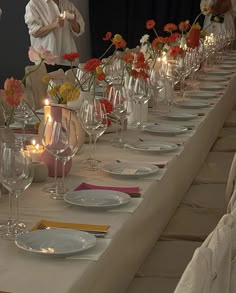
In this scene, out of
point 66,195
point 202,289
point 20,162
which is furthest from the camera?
point 66,195

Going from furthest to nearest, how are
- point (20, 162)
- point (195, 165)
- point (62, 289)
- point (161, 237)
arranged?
point (195, 165), point (161, 237), point (20, 162), point (62, 289)

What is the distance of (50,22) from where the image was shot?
6.16m

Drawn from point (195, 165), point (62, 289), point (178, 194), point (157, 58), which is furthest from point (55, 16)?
point (62, 289)

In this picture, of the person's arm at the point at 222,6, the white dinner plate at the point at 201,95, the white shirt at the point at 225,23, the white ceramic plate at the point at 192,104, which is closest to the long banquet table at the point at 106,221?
the white ceramic plate at the point at 192,104

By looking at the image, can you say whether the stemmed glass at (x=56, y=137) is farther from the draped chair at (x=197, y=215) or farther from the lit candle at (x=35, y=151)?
the draped chair at (x=197, y=215)

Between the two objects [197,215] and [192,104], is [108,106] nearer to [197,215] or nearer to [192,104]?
[197,215]

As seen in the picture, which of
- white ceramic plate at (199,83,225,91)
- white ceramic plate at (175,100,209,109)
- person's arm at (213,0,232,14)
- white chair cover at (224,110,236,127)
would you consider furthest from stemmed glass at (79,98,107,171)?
person's arm at (213,0,232,14)

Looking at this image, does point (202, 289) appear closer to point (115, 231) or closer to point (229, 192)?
point (115, 231)

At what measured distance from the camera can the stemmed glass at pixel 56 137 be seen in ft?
6.82

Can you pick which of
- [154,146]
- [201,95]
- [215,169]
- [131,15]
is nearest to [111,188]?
[154,146]

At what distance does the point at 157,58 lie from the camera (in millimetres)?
4430

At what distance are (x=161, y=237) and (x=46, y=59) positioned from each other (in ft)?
2.79

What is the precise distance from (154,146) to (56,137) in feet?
2.62

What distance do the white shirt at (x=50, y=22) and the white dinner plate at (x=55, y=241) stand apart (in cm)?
435
